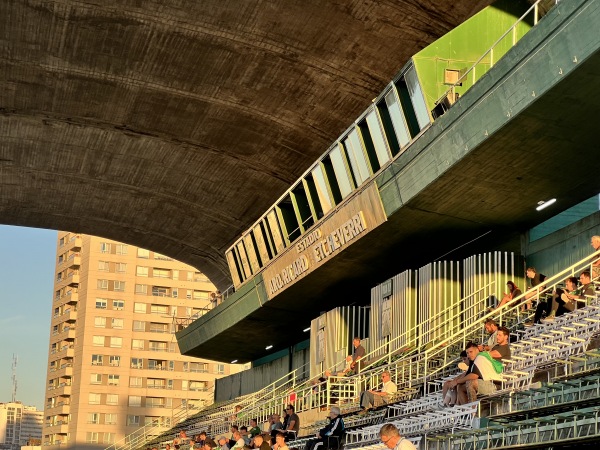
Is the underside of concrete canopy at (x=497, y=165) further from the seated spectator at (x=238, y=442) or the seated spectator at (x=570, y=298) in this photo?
the seated spectator at (x=238, y=442)

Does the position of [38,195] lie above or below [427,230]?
above

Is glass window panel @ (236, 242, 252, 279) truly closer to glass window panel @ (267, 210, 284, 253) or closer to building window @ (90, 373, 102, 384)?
glass window panel @ (267, 210, 284, 253)

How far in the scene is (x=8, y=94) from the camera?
33656 millimetres

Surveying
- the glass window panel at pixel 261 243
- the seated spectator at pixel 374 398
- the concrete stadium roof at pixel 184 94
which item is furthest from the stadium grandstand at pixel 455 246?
the concrete stadium roof at pixel 184 94

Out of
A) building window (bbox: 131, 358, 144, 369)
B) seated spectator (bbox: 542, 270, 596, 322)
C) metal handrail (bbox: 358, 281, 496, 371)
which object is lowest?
seated spectator (bbox: 542, 270, 596, 322)

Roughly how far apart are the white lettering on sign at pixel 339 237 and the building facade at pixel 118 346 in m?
73.5

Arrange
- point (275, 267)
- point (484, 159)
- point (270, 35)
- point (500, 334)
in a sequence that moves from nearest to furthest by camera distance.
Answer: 1. point (500, 334)
2. point (484, 159)
3. point (270, 35)
4. point (275, 267)

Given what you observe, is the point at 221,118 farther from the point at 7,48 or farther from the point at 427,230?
the point at 427,230

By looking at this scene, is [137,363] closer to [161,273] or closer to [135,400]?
[135,400]

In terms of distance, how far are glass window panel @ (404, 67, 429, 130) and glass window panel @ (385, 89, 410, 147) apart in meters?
0.49

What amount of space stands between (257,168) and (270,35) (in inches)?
363

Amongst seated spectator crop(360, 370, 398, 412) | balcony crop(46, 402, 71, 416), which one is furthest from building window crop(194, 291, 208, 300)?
seated spectator crop(360, 370, 398, 412)

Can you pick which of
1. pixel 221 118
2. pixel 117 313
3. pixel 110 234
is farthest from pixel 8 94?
pixel 117 313

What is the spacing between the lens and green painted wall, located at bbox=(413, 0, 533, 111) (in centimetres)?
2161
